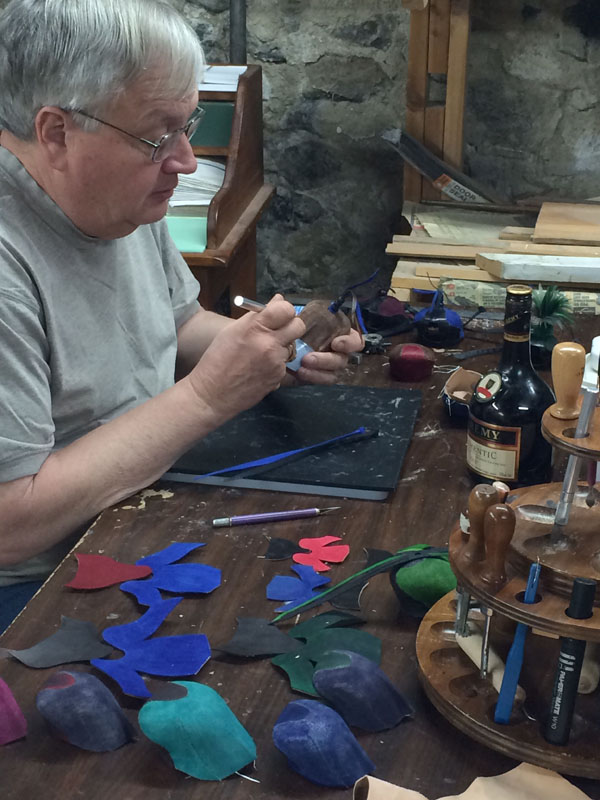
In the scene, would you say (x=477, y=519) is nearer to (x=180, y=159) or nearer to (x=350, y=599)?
(x=350, y=599)

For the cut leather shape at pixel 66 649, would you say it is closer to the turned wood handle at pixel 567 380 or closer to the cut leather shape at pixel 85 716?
the cut leather shape at pixel 85 716

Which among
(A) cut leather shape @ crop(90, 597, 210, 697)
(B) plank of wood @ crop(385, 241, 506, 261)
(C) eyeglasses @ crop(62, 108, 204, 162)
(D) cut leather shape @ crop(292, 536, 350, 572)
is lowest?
(B) plank of wood @ crop(385, 241, 506, 261)

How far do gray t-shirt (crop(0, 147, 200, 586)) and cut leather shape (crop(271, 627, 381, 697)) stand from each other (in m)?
0.48

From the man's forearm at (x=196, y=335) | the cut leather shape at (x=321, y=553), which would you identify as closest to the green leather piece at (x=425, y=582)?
the cut leather shape at (x=321, y=553)

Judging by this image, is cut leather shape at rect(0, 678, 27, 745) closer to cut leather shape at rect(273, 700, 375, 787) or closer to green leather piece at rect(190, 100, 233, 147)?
cut leather shape at rect(273, 700, 375, 787)

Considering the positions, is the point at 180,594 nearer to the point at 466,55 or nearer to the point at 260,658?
the point at 260,658

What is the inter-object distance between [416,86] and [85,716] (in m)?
2.28

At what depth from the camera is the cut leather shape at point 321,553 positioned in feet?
3.78

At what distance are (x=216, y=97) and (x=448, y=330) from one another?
4.30 feet

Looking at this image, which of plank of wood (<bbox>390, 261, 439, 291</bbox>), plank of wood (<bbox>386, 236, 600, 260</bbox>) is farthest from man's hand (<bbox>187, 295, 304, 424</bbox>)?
plank of wood (<bbox>386, 236, 600, 260</bbox>)

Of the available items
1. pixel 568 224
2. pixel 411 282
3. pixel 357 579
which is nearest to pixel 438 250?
pixel 411 282

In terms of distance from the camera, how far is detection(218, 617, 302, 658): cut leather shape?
3.24ft

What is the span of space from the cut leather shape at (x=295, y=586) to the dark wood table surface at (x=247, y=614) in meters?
0.02

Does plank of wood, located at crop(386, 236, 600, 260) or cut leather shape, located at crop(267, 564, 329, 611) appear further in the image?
plank of wood, located at crop(386, 236, 600, 260)
